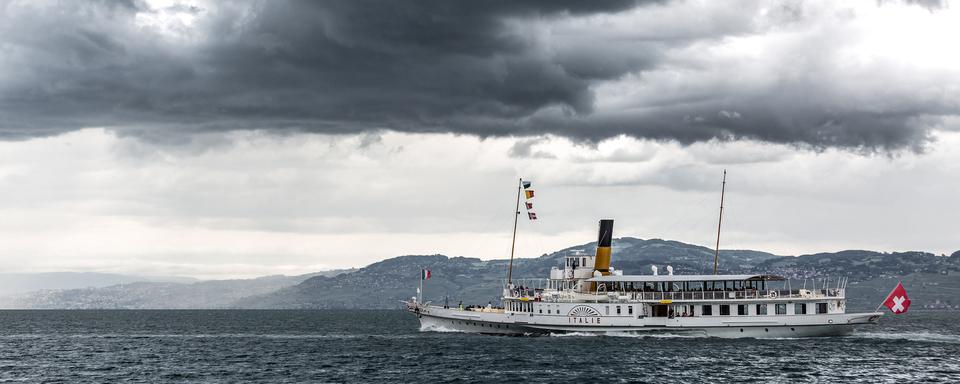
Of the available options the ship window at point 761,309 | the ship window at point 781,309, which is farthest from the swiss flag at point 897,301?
the ship window at point 761,309

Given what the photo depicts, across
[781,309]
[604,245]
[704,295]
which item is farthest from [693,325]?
[604,245]

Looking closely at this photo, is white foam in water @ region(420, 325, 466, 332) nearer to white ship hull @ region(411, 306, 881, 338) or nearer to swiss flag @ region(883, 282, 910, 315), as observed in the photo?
white ship hull @ region(411, 306, 881, 338)

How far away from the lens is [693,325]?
97750 millimetres

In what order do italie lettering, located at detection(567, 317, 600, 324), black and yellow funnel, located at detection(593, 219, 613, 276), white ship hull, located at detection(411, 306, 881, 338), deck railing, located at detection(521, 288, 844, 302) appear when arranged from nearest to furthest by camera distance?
white ship hull, located at detection(411, 306, 881, 338) < deck railing, located at detection(521, 288, 844, 302) < italie lettering, located at detection(567, 317, 600, 324) < black and yellow funnel, located at detection(593, 219, 613, 276)

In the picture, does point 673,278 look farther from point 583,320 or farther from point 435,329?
point 435,329

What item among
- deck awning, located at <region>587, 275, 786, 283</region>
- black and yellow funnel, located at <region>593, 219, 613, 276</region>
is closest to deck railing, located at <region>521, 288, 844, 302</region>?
deck awning, located at <region>587, 275, 786, 283</region>

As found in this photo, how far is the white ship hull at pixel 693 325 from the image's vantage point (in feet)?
314

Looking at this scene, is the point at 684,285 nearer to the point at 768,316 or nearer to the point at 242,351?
the point at 768,316

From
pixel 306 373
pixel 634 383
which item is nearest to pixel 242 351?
pixel 306 373

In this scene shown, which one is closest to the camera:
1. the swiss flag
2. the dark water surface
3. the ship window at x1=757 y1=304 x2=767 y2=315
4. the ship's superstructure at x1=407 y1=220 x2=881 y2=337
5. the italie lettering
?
the dark water surface

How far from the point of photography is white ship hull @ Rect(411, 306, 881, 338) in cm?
9581

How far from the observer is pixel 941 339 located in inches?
4692

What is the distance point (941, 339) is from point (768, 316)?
121 ft

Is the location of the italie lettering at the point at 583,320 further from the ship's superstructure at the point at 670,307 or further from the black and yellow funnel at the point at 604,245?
the black and yellow funnel at the point at 604,245
